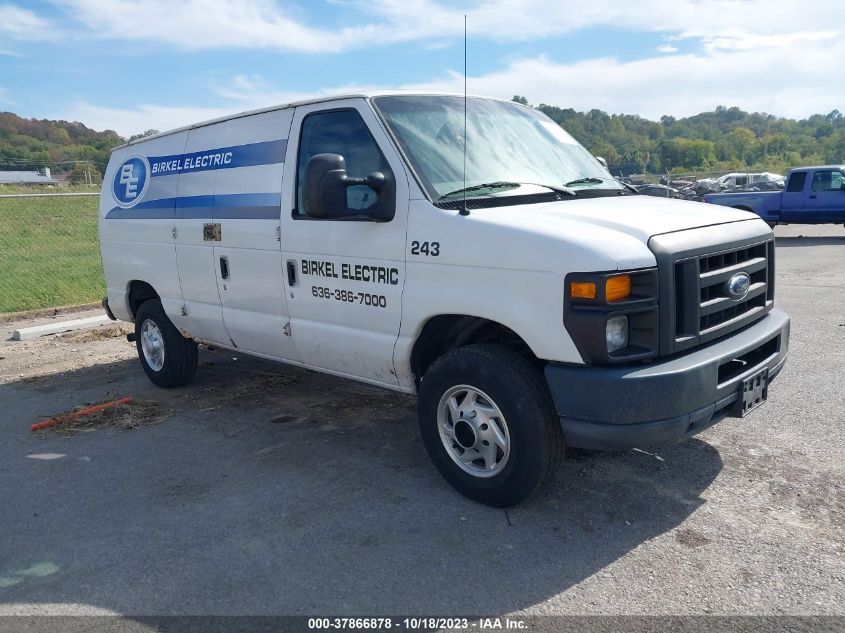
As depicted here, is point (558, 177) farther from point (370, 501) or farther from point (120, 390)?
point (120, 390)

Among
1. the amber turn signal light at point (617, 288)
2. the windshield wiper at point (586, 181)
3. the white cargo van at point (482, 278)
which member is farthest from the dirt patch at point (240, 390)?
the amber turn signal light at point (617, 288)

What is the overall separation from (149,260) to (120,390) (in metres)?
1.28

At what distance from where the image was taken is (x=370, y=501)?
418 centimetres

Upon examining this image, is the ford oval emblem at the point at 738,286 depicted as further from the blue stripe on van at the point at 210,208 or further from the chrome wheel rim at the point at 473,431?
the blue stripe on van at the point at 210,208

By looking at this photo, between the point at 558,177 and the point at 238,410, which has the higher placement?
the point at 558,177

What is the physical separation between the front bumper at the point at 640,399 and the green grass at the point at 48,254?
32.0 feet

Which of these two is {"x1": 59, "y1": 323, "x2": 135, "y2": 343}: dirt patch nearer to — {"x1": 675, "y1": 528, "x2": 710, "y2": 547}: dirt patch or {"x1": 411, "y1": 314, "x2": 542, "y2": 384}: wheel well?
{"x1": 411, "y1": 314, "x2": 542, "y2": 384}: wheel well

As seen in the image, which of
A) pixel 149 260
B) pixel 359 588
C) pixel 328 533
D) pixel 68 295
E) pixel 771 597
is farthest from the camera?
pixel 68 295

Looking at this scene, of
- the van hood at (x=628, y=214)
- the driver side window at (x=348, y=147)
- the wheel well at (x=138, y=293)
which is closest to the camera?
the van hood at (x=628, y=214)

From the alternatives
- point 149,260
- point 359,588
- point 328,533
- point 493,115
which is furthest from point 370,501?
point 149,260

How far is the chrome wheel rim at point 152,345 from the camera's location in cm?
670

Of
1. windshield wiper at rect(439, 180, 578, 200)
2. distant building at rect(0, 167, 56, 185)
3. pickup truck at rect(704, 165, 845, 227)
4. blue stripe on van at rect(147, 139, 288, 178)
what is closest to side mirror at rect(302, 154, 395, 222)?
windshield wiper at rect(439, 180, 578, 200)

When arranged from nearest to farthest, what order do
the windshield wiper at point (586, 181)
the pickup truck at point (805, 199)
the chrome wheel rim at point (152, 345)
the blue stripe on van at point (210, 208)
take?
the windshield wiper at point (586, 181)
the blue stripe on van at point (210, 208)
the chrome wheel rim at point (152, 345)
the pickup truck at point (805, 199)

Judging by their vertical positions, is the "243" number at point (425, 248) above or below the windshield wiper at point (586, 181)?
below
